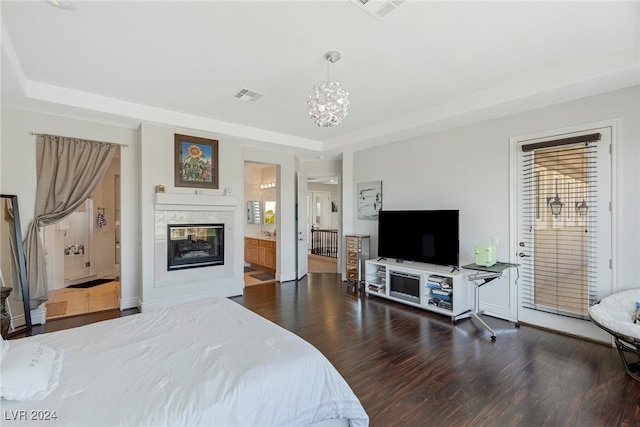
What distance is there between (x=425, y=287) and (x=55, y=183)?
5078 millimetres

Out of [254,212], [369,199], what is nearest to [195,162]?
[369,199]

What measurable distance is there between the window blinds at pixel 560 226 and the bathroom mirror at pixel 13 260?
5.95 metres

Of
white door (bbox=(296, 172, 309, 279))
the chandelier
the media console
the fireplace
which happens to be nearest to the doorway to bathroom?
the fireplace

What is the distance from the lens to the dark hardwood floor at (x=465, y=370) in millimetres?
2129

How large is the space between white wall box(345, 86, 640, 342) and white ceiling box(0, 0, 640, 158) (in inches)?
9.6

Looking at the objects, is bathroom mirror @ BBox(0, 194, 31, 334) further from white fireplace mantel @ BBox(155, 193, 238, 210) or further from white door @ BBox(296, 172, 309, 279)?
white door @ BBox(296, 172, 309, 279)

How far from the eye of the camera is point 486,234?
163 inches

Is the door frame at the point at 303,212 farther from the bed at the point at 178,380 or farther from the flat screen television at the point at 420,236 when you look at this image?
the bed at the point at 178,380

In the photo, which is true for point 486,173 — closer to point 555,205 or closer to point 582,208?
point 555,205

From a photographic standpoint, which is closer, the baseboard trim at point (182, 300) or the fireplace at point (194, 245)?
the baseboard trim at point (182, 300)

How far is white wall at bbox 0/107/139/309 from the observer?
3.63m

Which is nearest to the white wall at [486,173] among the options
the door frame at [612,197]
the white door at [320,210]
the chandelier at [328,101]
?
the door frame at [612,197]

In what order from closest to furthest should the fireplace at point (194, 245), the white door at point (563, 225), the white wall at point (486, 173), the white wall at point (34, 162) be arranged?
the white wall at point (486, 173)
the white door at point (563, 225)
the white wall at point (34, 162)
the fireplace at point (194, 245)

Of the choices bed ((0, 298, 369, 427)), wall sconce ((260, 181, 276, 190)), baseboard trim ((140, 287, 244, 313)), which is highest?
wall sconce ((260, 181, 276, 190))
